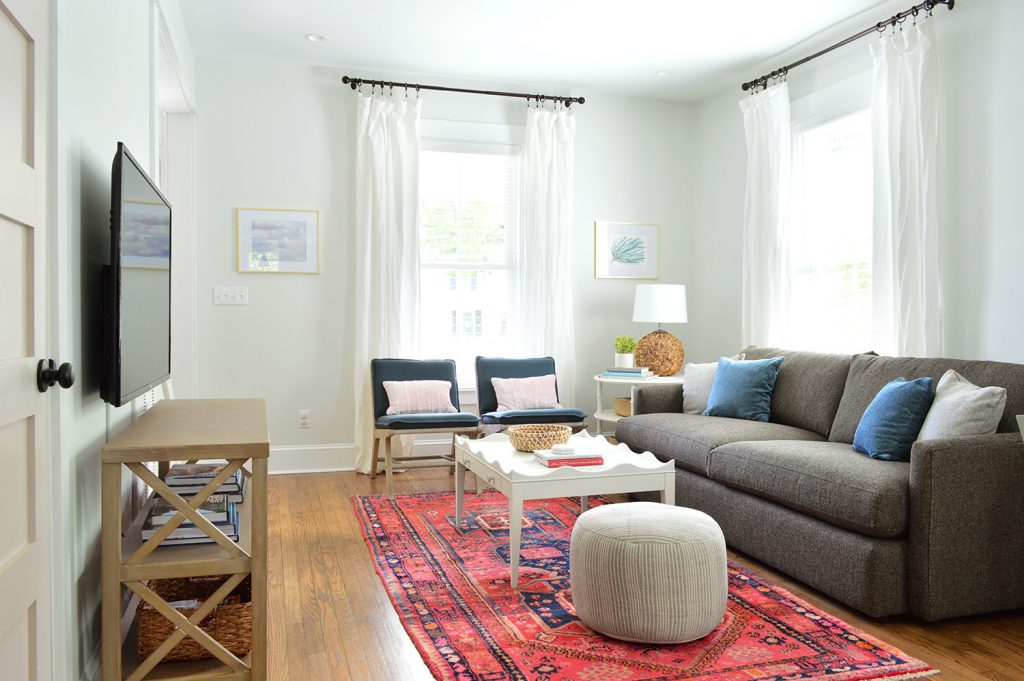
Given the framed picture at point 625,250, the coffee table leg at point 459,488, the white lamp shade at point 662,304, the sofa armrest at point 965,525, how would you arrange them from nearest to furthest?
the sofa armrest at point 965,525, the coffee table leg at point 459,488, the white lamp shade at point 662,304, the framed picture at point 625,250

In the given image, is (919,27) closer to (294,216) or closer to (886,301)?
(886,301)

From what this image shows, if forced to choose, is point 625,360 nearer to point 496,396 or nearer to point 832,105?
point 496,396

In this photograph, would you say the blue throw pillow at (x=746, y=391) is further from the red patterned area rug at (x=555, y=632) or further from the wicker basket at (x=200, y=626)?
the wicker basket at (x=200, y=626)

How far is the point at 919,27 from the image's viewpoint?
394cm

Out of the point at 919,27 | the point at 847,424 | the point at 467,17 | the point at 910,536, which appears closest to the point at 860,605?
the point at 910,536

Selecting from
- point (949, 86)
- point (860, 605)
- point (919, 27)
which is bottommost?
point (860, 605)

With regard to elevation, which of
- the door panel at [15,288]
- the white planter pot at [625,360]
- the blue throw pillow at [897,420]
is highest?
the door panel at [15,288]

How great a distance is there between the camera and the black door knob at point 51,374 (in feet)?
5.46

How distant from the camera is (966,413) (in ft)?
9.52

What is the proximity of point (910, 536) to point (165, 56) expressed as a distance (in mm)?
3913

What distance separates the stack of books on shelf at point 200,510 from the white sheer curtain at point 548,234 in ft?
10.1

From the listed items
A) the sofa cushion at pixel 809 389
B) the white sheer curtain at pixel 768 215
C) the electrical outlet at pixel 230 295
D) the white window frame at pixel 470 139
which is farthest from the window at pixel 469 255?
the sofa cushion at pixel 809 389

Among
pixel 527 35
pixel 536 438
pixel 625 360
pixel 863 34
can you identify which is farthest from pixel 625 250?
pixel 536 438

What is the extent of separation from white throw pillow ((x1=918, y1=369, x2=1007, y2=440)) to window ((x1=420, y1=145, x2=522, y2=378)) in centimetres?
321
